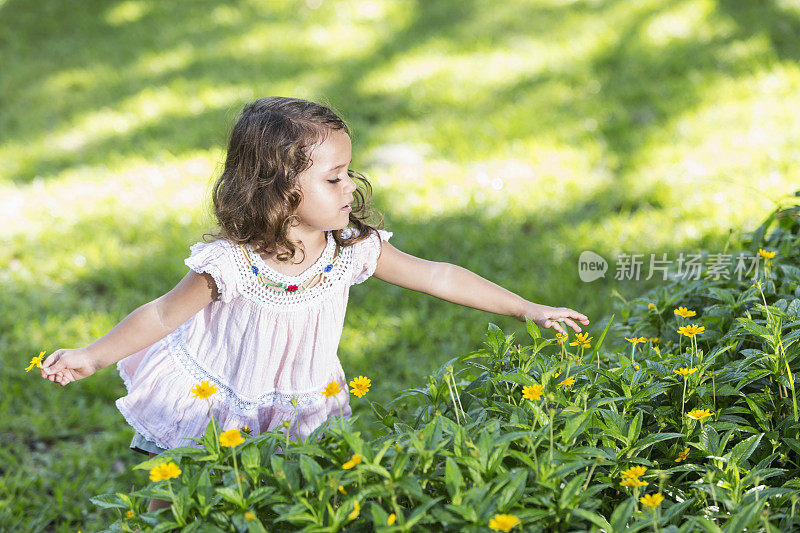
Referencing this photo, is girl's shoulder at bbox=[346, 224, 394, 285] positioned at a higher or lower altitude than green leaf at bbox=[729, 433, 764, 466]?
higher

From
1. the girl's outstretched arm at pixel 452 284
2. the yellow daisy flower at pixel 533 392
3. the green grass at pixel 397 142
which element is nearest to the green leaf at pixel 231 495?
the yellow daisy flower at pixel 533 392

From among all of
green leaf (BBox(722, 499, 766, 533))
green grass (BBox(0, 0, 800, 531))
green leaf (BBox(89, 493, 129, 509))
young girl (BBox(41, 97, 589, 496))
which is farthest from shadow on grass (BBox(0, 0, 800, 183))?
green leaf (BBox(89, 493, 129, 509))

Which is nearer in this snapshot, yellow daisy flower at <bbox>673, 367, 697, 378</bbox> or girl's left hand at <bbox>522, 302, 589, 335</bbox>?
yellow daisy flower at <bbox>673, 367, 697, 378</bbox>

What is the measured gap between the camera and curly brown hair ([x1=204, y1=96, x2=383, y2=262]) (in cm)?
199

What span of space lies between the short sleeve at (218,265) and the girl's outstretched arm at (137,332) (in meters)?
0.04

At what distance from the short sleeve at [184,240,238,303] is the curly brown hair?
0.16ft

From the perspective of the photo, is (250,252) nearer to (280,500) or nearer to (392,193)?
(280,500)

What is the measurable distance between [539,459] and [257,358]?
2.90 feet

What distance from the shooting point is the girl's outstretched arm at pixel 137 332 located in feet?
6.50

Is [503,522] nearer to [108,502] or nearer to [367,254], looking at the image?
[108,502]

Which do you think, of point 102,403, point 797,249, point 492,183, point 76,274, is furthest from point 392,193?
point 797,249

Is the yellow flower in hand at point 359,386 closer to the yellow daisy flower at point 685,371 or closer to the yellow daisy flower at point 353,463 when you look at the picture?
the yellow daisy flower at point 353,463

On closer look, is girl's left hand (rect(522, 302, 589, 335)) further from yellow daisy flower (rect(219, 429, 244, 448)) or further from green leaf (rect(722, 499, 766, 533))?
yellow daisy flower (rect(219, 429, 244, 448))

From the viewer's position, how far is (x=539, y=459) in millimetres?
1517
